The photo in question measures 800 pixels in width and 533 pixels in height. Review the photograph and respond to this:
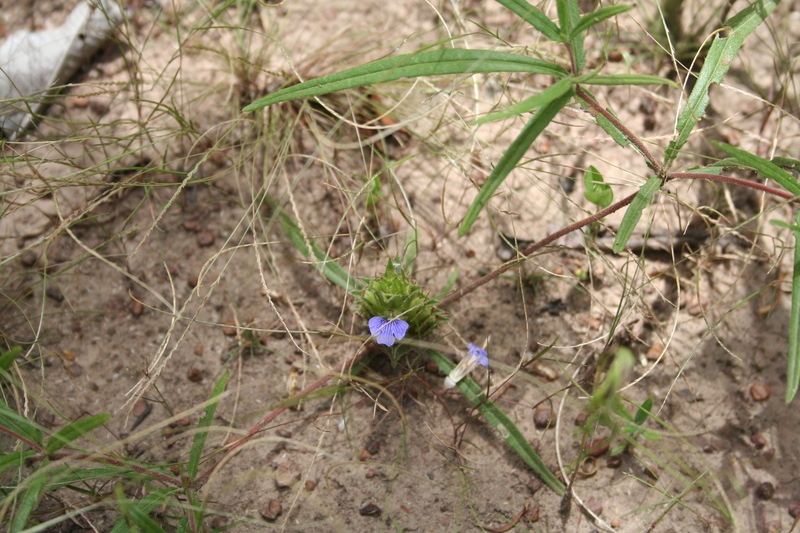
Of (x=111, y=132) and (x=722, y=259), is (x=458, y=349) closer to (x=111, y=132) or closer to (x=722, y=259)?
(x=722, y=259)

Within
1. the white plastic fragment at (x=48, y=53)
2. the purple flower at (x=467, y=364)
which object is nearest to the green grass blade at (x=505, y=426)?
the purple flower at (x=467, y=364)

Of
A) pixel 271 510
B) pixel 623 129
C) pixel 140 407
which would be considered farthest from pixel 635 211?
pixel 140 407

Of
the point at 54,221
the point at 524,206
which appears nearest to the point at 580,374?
the point at 524,206

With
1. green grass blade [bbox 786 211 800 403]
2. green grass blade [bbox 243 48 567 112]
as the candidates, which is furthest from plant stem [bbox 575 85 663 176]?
green grass blade [bbox 786 211 800 403]

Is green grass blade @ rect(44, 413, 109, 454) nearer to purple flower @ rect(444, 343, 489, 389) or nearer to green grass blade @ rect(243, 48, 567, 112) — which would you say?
green grass blade @ rect(243, 48, 567, 112)

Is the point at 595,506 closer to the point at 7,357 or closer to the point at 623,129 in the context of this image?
the point at 623,129

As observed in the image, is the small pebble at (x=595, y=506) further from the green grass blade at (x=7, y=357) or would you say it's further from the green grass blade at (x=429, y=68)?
the green grass blade at (x=7, y=357)

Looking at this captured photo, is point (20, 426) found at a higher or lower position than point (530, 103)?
lower

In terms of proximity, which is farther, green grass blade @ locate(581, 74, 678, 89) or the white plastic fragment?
the white plastic fragment
